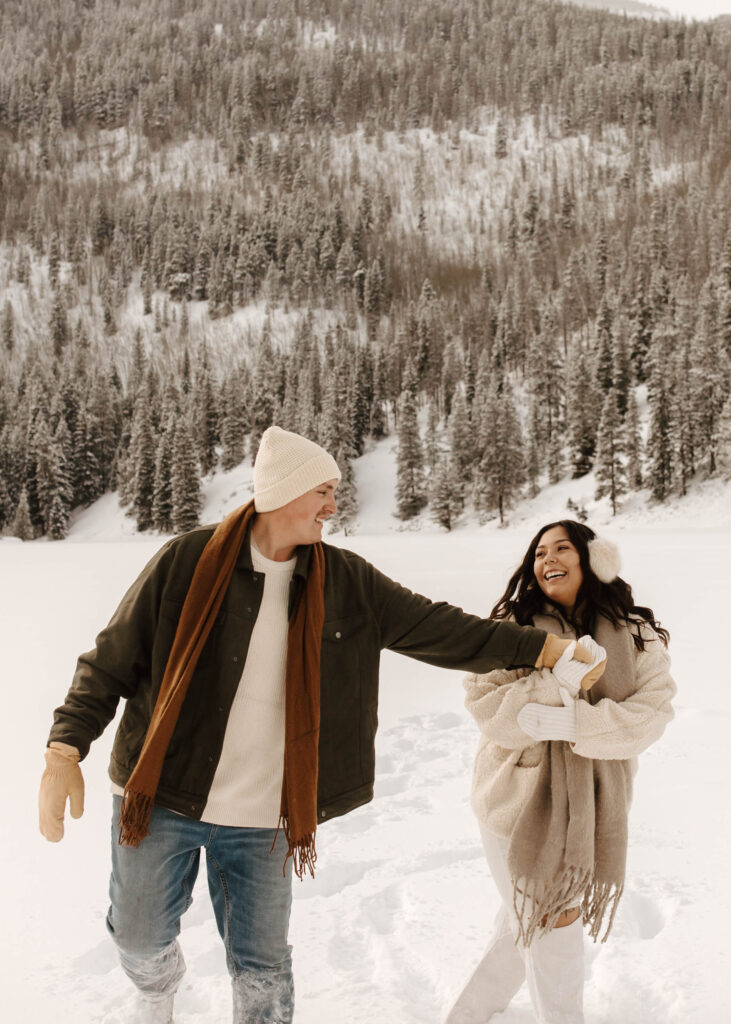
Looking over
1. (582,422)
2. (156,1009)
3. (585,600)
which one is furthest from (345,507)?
(156,1009)

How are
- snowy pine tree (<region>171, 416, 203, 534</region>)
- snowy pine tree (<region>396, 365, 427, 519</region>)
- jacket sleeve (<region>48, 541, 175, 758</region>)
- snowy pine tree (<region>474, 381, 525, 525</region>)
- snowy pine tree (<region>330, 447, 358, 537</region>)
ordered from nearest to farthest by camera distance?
jacket sleeve (<region>48, 541, 175, 758</region>), snowy pine tree (<region>474, 381, 525, 525</region>), snowy pine tree (<region>330, 447, 358, 537</region>), snowy pine tree (<region>396, 365, 427, 519</region>), snowy pine tree (<region>171, 416, 203, 534</region>)

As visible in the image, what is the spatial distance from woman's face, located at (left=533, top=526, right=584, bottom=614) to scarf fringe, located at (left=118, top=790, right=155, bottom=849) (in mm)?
1532

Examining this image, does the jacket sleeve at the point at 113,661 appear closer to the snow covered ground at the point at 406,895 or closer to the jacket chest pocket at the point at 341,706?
the jacket chest pocket at the point at 341,706

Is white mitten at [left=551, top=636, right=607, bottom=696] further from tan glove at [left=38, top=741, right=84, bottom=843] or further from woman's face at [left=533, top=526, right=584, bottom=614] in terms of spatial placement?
tan glove at [left=38, top=741, right=84, bottom=843]

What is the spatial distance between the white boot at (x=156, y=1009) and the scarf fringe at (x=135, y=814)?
72 centimetres

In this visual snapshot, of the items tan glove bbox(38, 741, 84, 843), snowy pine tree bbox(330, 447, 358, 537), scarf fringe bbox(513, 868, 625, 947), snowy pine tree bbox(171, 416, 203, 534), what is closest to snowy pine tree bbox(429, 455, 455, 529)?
snowy pine tree bbox(330, 447, 358, 537)

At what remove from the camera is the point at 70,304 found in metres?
119

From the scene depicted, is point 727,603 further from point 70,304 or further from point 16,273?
point 16,273

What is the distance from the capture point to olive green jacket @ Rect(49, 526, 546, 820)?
231 centimetres

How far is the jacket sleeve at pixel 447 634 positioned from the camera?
245cm

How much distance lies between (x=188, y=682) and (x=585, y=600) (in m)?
1.45

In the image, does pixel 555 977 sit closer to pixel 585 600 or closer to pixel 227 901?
pixel 227 901

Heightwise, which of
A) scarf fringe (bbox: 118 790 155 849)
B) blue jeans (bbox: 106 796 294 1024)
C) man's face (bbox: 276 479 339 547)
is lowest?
blue jeans (bbox: 106 796 294 1024)

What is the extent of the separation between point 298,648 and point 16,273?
144812 mm
